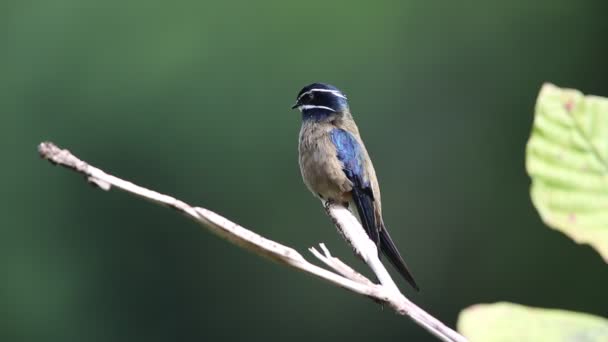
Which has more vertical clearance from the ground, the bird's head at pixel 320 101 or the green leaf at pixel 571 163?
the bird's head at pixel 320 101

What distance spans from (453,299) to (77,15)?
273 inches

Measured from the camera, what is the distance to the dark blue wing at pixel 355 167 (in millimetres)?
4293

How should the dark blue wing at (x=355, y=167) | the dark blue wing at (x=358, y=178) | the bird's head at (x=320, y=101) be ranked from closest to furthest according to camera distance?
the dark blue wing at (x=358, y=178) → the dark blue wing at (x=355, y=167) → the bird's head at (x=320, y=101)

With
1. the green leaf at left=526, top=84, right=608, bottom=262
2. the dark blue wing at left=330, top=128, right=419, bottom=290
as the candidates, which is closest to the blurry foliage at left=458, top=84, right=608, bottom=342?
the green leaf at left=526, top=84, right=608, bottom=262

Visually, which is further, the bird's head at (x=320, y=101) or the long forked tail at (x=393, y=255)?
the bird's head at (x=320, y=101)

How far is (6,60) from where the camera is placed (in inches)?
602

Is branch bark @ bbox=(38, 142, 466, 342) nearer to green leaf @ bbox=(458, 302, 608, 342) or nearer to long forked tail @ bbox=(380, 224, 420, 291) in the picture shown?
green leaf @ bbox=(458, 302, 608, 342)

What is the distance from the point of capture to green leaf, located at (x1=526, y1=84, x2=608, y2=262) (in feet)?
1.60

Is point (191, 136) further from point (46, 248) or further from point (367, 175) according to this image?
point (367, 175)

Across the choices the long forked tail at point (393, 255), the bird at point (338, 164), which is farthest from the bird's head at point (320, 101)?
the long forked tail at point (393, 255)

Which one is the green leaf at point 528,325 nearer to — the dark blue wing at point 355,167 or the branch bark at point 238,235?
the branch bark at point 238,235

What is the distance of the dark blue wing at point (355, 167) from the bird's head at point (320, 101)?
207 millimetres

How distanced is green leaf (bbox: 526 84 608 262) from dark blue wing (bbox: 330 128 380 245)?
3.65 m

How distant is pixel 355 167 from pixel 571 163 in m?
3.98
